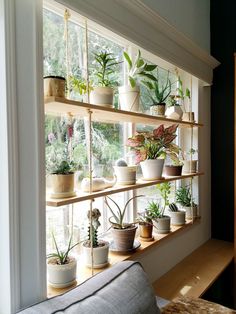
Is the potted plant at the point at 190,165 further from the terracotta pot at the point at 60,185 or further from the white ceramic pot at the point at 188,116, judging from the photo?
the terracotta pot at the point at 60,185

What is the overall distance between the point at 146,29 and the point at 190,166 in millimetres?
1132

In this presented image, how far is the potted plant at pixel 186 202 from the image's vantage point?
92.7 inches

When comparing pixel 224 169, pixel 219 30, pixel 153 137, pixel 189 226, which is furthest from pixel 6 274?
pixel 219 30

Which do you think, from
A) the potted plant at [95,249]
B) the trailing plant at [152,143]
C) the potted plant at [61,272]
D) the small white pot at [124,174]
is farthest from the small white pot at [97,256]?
the trailing plant at [152,143]

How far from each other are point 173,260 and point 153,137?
0.98 m

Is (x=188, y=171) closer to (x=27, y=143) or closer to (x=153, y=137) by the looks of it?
(x=153, y=137)

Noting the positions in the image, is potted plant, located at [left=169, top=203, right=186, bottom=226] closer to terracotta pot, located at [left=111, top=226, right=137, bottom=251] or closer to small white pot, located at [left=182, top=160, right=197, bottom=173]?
small white pot, located at [left=182, top=160, right=197, bottom=173]

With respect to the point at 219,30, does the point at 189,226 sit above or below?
below

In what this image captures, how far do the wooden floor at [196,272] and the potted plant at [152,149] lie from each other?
0.70 m

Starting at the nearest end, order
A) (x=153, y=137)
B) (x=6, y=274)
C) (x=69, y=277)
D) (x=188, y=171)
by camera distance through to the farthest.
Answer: (x=6, y=274)
(x=69, y=277)
(x=153, y=137)
(x=188, y=171)

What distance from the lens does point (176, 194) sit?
2.41m

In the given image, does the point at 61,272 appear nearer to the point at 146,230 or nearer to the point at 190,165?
the point at 146,230

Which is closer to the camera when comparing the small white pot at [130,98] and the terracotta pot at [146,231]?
the small white pot at [130,98]

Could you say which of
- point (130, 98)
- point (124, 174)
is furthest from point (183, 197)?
point (130, 98)
